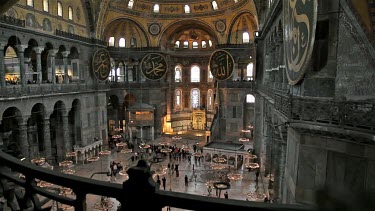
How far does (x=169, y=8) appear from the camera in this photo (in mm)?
26125

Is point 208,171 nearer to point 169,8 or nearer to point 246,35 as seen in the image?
point 246,35

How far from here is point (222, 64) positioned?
63.2 ft

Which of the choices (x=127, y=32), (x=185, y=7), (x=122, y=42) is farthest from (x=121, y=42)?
(x=185, y=7)

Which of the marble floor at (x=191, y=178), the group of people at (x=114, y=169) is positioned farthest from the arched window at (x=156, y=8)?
the group of people at (x=114, y=169)

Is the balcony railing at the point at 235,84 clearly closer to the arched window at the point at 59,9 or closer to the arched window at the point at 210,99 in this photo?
the arched window at the point at 210,99

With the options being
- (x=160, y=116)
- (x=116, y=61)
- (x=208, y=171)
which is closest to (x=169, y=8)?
(x=116, y=61)

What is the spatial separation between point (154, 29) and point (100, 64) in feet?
26.8

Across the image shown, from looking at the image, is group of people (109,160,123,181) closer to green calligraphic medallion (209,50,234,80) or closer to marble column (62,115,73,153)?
marble column (62,115,73,153)

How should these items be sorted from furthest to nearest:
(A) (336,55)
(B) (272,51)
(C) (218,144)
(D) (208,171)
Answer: (C) (218,144) → (D) (208,171) → (B) (272,51) → (A) (336,55)

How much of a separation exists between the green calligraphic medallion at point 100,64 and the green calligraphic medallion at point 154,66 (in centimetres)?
265

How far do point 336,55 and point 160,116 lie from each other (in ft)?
75.5

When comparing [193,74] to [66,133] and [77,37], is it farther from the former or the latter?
[66,133]

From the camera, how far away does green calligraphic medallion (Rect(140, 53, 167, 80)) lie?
822 inches

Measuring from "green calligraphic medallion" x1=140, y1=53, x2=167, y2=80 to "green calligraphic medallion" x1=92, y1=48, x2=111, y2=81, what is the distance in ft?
8.69
